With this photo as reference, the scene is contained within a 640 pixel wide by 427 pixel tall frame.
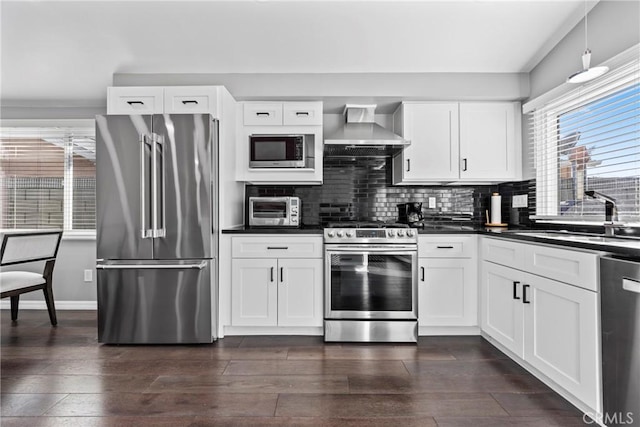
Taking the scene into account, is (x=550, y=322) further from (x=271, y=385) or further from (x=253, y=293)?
(x=253, y=293)

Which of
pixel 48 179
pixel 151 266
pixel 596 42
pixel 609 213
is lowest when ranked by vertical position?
pixel 151 266

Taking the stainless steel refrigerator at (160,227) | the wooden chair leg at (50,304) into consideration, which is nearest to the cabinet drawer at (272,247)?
the stainless steel refrigerator at (160,227)

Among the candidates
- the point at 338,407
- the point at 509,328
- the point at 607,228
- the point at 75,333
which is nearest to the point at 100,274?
the point at 75,333

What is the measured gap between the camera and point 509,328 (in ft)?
8.23

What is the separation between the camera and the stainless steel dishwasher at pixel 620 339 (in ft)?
4.81

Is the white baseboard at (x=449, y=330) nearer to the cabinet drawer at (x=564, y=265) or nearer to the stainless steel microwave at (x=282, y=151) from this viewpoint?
the cabinet drawer at (x=564, y=265)

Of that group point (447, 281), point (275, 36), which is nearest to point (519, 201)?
point (447, 281)

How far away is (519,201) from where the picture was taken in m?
3.44

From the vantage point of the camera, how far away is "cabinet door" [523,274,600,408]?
1.72 metres

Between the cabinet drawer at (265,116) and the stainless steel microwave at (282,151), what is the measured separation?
0.15 metres

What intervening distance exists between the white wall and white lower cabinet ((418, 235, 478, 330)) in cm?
149

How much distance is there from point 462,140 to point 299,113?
1.54m

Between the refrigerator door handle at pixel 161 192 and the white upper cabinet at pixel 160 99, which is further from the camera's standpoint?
the white upper cabinet at pixel 160 99

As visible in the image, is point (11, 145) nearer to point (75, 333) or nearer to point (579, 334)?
point (75, 333)
